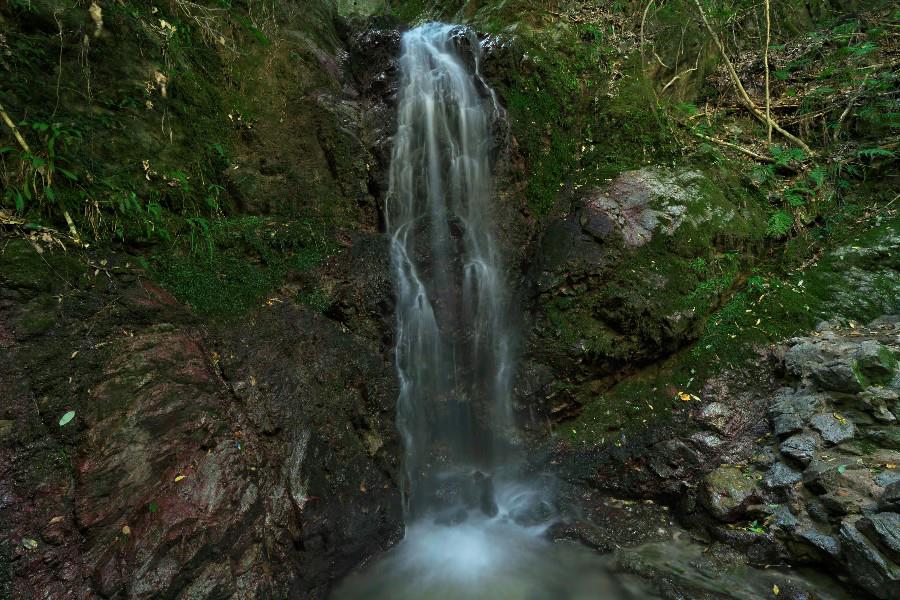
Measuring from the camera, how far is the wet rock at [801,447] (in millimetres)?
3933

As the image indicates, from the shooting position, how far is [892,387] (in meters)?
3.92

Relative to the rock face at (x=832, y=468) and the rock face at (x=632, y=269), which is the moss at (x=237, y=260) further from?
the rock face at (x=832, y=468)

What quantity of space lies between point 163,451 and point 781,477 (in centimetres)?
556

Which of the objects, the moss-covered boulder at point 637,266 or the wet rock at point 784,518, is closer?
the wet rock at point 784,518

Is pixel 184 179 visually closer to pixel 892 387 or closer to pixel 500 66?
pixel 500 66

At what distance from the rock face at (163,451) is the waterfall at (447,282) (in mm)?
1019

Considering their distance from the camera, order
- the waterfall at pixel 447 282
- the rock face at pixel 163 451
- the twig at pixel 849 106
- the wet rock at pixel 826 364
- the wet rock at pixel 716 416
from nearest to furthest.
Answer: the rock face at pixel 163 451 < the wet rock at pixel 826 364 < the wet rock at pixel 716 416 < the waterfall at pixel 447 282 < the twig at pixel 849 106

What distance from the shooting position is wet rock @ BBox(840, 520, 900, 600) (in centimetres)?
291

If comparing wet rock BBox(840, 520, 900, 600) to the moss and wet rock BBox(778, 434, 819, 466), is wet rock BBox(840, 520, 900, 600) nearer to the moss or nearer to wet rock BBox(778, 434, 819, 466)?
wet rock BBox(778, 434, 819, 466)

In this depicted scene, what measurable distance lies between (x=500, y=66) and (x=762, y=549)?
7.39 meters

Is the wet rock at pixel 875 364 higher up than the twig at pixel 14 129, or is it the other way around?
the twig at pixel 14 129

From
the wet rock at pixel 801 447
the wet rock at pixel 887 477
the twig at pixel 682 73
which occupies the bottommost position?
the wet rock at pixel 887 477

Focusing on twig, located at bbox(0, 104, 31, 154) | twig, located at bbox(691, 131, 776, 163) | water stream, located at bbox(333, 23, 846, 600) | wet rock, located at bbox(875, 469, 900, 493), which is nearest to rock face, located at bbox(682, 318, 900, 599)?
wet rock, located at bbox(875, 469, 900, 493)

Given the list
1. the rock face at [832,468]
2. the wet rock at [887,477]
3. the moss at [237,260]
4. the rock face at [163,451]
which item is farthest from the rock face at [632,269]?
the moss at [237,260]
